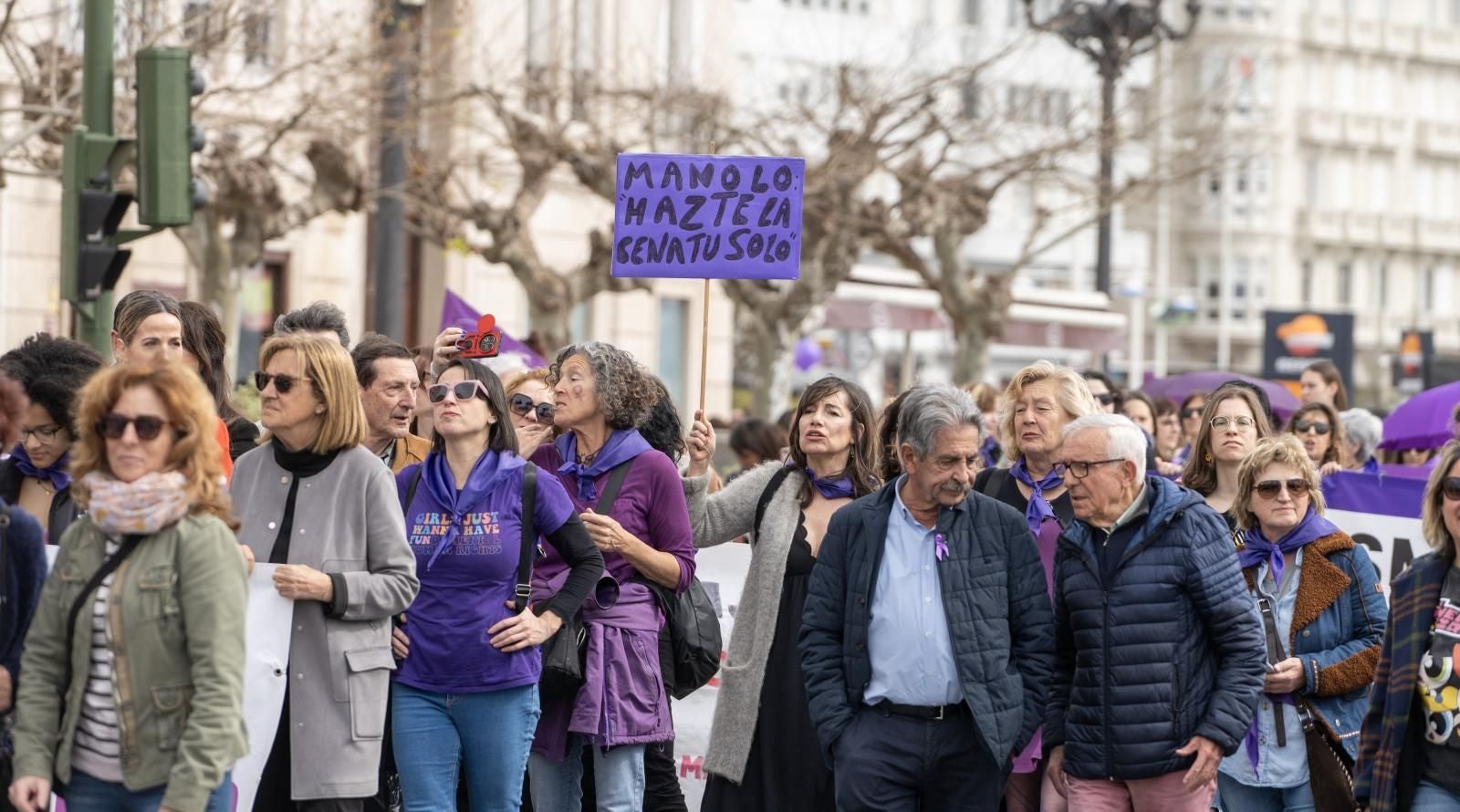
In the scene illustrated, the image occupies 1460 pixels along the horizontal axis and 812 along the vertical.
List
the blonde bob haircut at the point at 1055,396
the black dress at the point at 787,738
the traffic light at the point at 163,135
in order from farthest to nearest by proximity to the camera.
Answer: the traffic light at the point at 163,135, the blonde bob haircut at the point at 1055,396, the black dress at the point at 787,738

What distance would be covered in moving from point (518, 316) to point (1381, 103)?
205ft

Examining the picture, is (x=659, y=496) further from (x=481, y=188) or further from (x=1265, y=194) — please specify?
(x=1265, y=194)

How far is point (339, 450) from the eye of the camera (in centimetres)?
643

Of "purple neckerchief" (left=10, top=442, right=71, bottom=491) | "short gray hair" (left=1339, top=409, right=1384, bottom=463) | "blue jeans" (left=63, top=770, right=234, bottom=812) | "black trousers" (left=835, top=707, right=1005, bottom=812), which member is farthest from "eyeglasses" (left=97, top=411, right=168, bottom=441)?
"short gray hair" (left=1339, top=409, right=1384, bottom=463)

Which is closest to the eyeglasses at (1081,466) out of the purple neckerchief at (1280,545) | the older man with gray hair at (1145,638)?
the older man with gray hair at (1145,638)

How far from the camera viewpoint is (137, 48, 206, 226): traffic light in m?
12.0

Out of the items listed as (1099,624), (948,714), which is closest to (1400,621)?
(1099,624)

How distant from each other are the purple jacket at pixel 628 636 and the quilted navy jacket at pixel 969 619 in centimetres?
86

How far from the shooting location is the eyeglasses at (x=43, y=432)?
21.5ft

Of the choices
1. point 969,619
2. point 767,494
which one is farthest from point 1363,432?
point 969,619

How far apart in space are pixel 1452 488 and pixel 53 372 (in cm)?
395

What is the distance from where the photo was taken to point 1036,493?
8039 mm

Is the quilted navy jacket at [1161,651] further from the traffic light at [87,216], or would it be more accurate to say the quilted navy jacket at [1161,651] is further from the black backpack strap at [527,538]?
the traffic light at [87,216]

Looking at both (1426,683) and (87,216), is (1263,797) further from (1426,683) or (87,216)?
(87,216)
